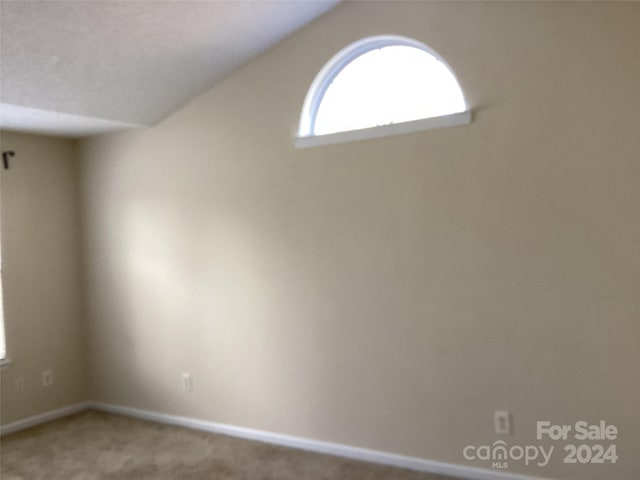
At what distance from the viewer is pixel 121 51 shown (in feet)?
10.4

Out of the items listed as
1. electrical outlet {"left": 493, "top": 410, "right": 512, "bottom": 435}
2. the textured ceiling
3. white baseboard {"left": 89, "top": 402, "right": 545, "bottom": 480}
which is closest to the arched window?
the textured ceiling

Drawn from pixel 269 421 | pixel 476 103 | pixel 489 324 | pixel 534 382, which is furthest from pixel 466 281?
pixel 269 421

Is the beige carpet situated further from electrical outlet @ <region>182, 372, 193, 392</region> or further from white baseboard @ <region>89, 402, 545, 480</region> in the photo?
electrical outlet @ <region>182, 372, 193, 392</region>

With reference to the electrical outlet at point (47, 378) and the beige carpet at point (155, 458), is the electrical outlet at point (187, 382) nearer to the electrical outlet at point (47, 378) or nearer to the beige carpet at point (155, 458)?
the beige carpet at point (155, 458)

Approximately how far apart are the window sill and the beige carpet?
1.86 meters

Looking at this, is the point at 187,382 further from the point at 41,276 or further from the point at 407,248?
the point at 407,248

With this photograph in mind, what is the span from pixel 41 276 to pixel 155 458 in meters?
1.77

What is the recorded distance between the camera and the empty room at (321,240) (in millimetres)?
2717

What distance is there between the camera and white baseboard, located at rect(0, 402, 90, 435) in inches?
163

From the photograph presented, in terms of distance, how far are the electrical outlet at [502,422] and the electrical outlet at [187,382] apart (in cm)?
214

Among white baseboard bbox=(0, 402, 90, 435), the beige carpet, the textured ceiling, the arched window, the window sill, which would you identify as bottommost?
the beige carpet

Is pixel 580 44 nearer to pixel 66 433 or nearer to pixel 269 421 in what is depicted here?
pixel 269 421

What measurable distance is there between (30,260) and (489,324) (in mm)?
3349

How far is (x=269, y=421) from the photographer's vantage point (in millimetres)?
3719
